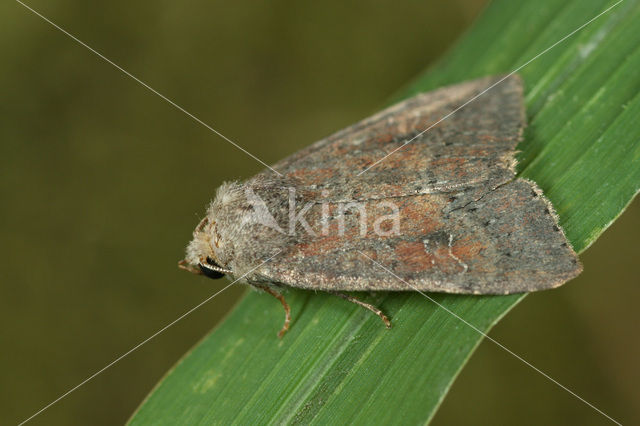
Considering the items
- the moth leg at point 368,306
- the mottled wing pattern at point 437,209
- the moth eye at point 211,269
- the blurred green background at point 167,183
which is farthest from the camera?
the blurred green background at point 167,183

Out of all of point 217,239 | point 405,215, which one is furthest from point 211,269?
point 405,215

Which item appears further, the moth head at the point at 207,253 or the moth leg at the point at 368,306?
the moth head at the point at 207,253

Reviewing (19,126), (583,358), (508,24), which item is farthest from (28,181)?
(583,358)

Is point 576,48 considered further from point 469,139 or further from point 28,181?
point 28,181

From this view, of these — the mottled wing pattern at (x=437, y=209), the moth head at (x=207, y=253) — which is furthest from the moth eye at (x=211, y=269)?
the mottled wing pattern at (x=437, y=209)

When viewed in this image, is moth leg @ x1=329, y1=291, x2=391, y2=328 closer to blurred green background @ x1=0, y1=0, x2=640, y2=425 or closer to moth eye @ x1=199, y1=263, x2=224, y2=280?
moth eye @ x1=199, y1=263, x2=224, y2=280

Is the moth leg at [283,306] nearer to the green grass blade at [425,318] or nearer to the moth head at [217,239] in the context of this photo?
the green grass blade at [425,318]
